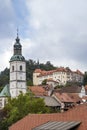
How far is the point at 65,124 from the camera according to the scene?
86.9ft

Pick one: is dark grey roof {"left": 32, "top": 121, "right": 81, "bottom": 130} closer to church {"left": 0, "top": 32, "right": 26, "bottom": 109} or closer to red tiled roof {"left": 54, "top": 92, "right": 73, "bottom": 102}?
red tiled roof {"left": 54, "top": 92, "right": 73, "bottom": 102}

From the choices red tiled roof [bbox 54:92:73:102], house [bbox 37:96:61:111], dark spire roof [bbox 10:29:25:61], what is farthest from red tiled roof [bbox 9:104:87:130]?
dark spire roof [bbox 10:29:25:61]

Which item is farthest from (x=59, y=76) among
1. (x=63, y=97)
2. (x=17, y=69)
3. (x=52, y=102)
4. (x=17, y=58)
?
(x=52, y=102)

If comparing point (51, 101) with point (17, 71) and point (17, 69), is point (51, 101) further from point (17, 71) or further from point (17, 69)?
point (17, 69)

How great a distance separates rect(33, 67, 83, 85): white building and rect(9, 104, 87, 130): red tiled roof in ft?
480

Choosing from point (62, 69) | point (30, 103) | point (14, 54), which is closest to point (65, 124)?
point (30, 103)

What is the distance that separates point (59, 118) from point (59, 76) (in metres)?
152

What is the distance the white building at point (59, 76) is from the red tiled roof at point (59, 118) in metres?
146

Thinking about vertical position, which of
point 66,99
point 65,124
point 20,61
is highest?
point 20,61

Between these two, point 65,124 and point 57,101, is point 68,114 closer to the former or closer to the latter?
point 65,124

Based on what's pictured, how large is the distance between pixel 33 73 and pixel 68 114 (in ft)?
536

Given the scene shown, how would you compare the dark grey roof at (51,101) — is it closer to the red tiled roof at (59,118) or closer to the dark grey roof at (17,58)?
the dark grey roof at (17,58)

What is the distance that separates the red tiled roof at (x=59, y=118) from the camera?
1048 inches

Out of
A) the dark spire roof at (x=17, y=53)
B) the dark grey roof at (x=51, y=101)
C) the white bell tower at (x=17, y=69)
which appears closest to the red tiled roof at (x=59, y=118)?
the dark grey roof at (x=51, y=101)
